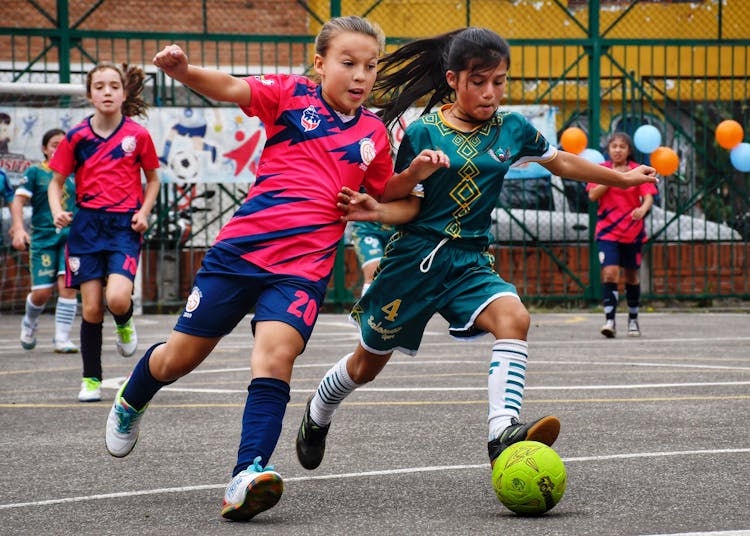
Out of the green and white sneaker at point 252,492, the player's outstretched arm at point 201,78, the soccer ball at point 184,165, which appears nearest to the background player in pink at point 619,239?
the soccer ball at point 184,165

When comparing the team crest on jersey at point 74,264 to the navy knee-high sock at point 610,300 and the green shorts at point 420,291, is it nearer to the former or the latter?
the green shorts at point 420,291

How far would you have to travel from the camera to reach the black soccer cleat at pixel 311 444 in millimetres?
5195

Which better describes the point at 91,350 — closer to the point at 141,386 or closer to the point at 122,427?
the point at 122,427

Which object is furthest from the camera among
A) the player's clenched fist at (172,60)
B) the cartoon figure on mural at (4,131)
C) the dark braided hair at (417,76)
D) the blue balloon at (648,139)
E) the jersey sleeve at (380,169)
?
the cartoon figure on mural at (4,131)

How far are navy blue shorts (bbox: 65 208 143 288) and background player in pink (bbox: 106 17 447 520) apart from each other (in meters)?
2.84

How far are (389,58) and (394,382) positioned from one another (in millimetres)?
3104

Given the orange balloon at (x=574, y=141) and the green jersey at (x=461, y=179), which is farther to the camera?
the orange balloon at (x=574, y=141)

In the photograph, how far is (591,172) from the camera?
216 inches

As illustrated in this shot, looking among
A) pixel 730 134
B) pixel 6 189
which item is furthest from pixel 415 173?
pixel 730 134

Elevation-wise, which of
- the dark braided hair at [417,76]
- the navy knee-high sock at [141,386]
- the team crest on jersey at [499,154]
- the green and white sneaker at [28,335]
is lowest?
the green and white sneaker at [28,335]

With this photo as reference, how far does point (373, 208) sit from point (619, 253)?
26.0 feet

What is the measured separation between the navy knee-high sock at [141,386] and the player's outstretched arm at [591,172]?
183cm

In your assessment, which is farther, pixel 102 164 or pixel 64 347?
pixel 64 347

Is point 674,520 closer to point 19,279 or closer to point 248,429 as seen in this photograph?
point 248,429
